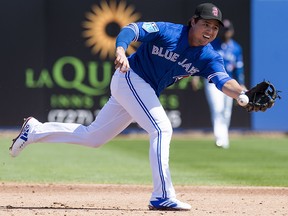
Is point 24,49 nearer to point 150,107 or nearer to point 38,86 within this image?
point 38,86

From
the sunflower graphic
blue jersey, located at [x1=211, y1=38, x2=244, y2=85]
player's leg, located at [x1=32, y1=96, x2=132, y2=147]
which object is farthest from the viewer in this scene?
the sunflower graphic


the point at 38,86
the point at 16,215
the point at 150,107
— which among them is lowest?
the point at 16,215

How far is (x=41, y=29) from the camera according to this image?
1698 cm

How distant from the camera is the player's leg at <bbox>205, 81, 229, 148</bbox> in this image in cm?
1391

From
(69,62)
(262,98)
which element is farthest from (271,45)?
(262,98)

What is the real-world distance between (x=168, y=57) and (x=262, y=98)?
822 millimetres

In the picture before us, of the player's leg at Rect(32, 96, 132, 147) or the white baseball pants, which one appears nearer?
the white baseball pants

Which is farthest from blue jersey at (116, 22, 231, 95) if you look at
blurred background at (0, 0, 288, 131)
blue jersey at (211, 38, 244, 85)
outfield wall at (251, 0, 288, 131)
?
outfield wall at (251, 0, 288, 131)

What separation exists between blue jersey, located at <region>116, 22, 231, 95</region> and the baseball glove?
323mm

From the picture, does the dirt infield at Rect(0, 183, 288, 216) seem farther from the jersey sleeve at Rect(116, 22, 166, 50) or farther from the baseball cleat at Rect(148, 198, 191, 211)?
the jersey sleeve at Rect(116, 22, 166, 50)

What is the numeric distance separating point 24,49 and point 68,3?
1.30m

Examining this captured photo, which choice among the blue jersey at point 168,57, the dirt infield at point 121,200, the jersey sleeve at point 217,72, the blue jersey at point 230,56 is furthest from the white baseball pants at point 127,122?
the blue jersey at point 230,56

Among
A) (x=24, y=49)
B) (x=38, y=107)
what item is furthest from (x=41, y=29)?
(x=38, y=107)

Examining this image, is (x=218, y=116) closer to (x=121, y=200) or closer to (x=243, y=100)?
(x=121, y=200)
